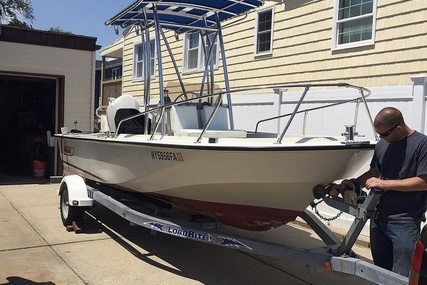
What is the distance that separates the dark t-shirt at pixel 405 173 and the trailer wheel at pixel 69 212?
421 centimetres

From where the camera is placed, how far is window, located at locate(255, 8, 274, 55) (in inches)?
396

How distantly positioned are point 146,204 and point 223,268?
133 centimetres

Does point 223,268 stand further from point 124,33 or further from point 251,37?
point 251,37

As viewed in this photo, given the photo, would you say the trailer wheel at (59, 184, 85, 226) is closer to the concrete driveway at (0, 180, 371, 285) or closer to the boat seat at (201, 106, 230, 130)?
the concrete driveway at (0, 180, 371, 285)

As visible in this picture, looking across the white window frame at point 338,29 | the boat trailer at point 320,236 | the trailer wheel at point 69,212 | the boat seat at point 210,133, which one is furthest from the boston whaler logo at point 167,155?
the white window frame at point 338,29

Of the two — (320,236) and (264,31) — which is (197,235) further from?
(264,31)

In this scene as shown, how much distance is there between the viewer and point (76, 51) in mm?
11055

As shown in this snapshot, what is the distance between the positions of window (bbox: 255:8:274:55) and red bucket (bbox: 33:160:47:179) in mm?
5861

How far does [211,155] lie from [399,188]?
161cm

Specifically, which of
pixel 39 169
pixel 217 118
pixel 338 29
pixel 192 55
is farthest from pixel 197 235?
pixel 192 55

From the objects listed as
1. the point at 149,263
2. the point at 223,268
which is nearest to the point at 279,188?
the point at 223,268

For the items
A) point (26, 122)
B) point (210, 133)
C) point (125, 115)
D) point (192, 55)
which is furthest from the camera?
point (26, 122)

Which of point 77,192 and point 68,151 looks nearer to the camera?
point 77,192

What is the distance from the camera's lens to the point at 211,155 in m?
4.11
